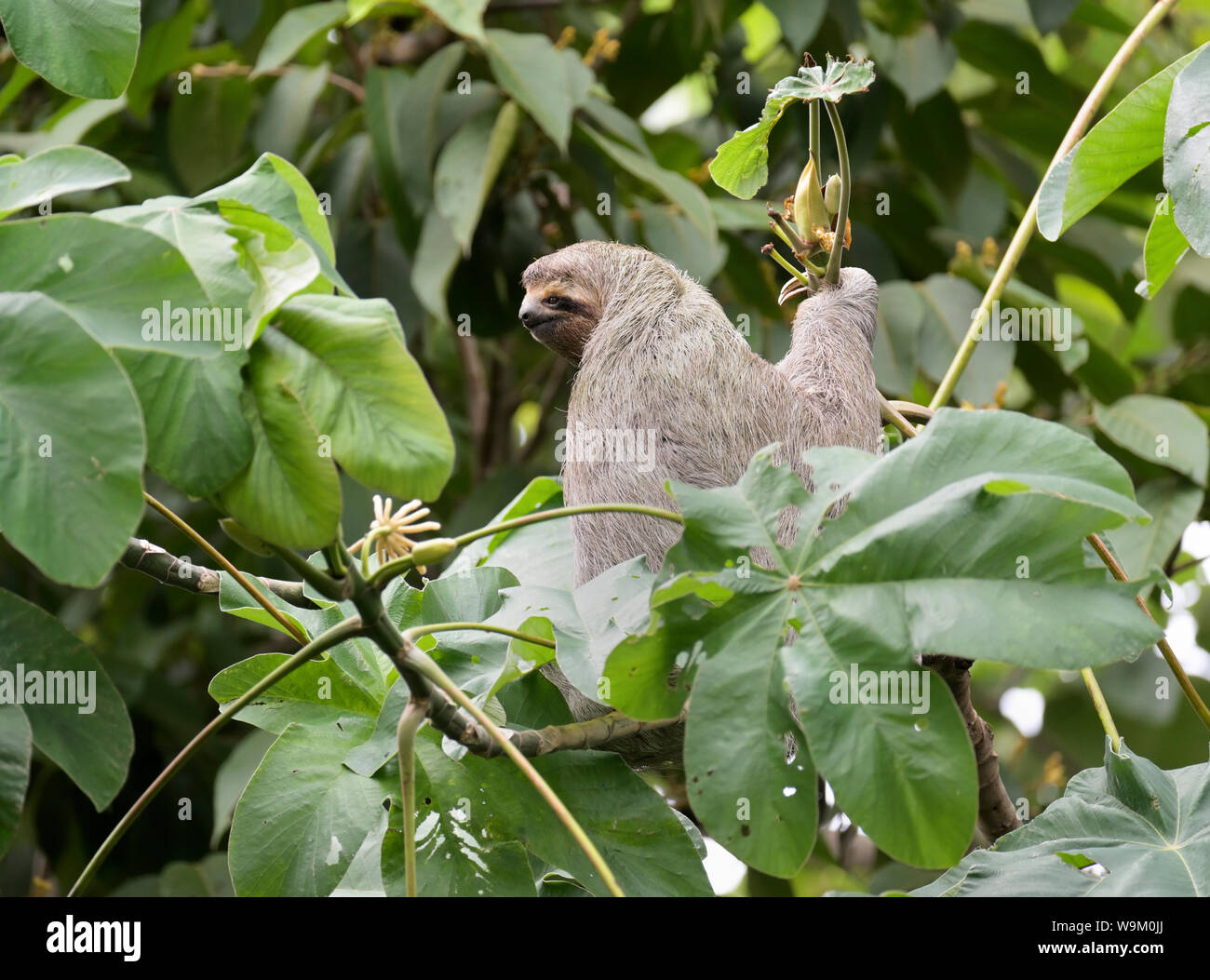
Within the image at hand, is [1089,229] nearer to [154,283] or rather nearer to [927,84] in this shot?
[927,84]

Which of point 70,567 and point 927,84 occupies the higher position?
point 927,84

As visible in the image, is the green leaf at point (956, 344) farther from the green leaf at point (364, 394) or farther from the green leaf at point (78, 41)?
the green leaf at point (78, 41)

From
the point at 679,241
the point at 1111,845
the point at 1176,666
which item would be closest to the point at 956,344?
the point at 679,241

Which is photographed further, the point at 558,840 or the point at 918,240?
the point at 918,240

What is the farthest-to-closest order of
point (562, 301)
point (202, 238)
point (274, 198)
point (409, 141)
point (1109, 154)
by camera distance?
1. point (409, 141)
2. point (562, 301)
3. point (1109, 154)
4. point (274, 198)
5. point (202, 238)

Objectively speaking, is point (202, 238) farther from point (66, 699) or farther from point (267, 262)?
point (66, 699)

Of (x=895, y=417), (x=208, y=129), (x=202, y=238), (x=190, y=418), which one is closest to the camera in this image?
(x=190, y=418)

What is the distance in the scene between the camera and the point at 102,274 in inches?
55.0

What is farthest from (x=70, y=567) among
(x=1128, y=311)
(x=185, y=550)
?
(x=1128, y=311)

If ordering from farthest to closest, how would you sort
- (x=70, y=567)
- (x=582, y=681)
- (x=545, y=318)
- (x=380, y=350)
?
(x=545, y=318)
(x=582, y=681)
(x=380, y=350)
(x=70, y=567)

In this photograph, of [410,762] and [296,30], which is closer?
[410,762]

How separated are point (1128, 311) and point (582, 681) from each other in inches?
163

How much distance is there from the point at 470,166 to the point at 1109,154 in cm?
251

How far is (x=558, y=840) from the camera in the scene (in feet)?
6.06
